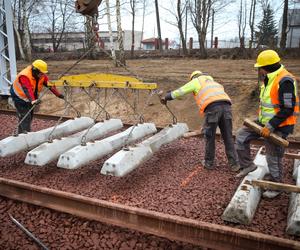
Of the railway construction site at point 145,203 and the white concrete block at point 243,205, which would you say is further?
the white concrete block at point 243,205

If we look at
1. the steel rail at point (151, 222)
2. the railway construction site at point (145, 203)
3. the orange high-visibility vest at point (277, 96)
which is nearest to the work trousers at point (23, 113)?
the railway construction site at point (145, 203)

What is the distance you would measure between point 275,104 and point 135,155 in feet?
6.97

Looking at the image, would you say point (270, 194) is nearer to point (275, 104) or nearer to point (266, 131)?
point (266, 131)

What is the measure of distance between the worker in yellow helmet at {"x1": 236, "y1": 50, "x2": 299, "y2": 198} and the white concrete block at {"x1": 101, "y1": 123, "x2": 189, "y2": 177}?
5.98ft

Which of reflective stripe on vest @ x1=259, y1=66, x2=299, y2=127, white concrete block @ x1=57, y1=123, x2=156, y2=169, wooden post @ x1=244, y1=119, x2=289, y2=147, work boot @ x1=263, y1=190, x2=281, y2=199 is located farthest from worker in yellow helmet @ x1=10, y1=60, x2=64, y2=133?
work boot @ x1=263, y1=190, x2=281, y2=199

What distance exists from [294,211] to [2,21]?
Result: 10698 mm

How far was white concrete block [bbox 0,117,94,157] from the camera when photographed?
5.86 meters

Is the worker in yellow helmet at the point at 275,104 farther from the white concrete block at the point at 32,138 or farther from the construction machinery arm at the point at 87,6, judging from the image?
the white concrete block at the point at 32,138

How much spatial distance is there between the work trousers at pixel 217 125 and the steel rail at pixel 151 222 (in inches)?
81.2

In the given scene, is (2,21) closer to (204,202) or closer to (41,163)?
(41,163)

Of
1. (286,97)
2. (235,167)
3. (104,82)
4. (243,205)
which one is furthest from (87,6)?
(243,205)

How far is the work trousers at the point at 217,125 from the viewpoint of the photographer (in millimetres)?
5473

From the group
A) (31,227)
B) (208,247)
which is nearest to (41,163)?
(31,227)

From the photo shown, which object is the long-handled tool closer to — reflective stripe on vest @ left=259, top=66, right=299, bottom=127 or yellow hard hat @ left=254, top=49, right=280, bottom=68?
reflective stripe on vest @ left=259, top=66, right=299, bottom=127
